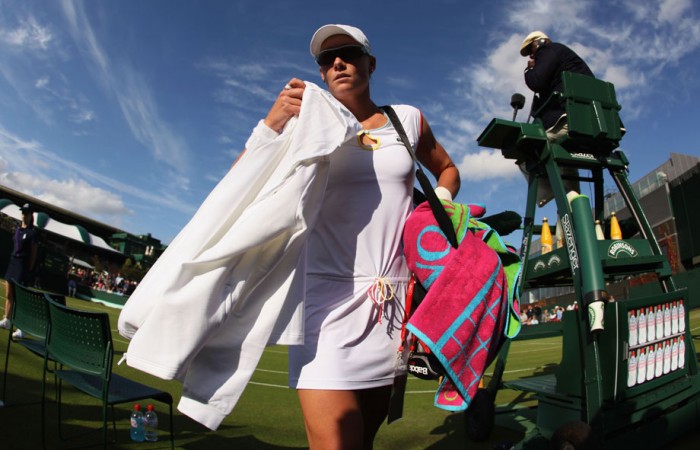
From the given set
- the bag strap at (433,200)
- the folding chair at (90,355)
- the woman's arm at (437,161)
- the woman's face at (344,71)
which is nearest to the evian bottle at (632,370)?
A: the woman's arm at (437,161)

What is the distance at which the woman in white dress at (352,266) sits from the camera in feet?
4.96

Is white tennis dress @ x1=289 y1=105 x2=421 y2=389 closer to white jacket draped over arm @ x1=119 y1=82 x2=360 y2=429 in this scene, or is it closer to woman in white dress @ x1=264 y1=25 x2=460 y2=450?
woman in white dress @ x1=264 y1=25 x2=460 y2=450

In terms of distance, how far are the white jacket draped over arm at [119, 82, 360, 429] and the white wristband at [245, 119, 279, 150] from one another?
1.1 inches

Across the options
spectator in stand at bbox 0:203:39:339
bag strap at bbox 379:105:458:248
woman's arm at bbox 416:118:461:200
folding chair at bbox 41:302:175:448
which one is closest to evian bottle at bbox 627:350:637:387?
woman's arm at bbox 416:118:461:200

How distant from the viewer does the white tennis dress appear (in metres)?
1.55

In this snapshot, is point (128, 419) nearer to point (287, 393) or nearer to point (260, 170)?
point (287, 393)

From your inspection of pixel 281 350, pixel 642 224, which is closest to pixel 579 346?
pixel 642 224

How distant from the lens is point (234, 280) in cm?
136

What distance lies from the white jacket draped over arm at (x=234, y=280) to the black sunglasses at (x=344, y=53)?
0.42 m

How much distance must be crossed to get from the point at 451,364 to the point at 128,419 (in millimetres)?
3980

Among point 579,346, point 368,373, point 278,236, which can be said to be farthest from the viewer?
point 579,346

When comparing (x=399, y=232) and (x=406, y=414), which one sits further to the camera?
(x=406, y=414)

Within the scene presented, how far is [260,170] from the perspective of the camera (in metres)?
1.46

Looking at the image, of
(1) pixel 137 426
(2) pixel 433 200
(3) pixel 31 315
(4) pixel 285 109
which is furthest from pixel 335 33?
(3) pixel 31 315
